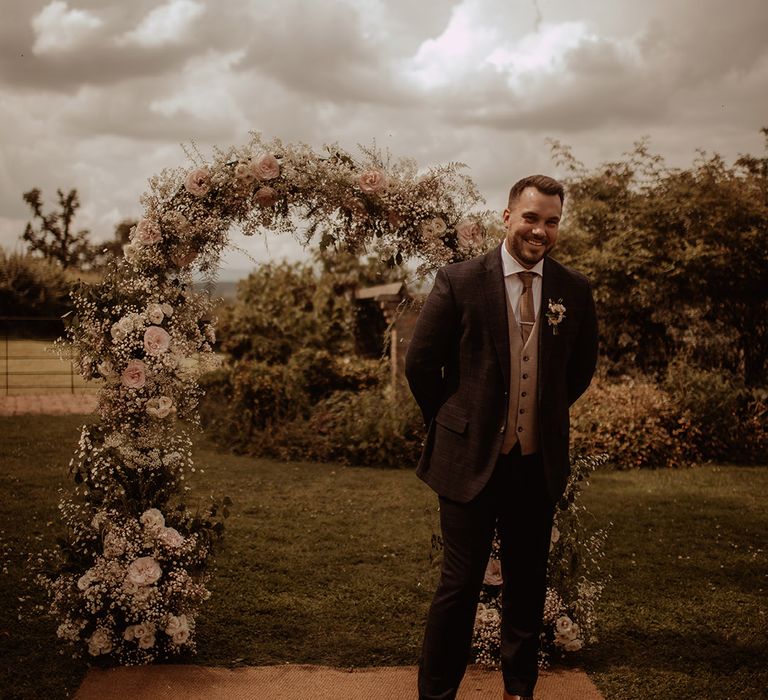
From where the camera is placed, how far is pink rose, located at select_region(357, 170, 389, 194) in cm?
398

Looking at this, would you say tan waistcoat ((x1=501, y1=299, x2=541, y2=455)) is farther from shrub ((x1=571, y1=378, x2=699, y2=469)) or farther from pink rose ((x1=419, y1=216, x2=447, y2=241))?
shrub ((x1=571, y1=378, x2=699, y2=469))

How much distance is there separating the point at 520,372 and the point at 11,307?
21054 millimetres

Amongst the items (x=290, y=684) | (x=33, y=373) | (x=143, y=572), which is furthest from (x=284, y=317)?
(x=290, y=684)

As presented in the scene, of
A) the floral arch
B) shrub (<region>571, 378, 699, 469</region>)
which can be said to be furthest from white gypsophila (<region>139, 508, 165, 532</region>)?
shrub (<region>571, 378, 699, 469</region>)

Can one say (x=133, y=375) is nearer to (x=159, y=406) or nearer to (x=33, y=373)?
(x=159, y=406)

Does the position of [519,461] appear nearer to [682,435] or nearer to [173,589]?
[173,589]

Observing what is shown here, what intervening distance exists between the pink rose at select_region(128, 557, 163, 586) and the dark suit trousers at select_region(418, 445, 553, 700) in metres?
1.39

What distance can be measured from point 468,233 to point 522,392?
4.14 ft

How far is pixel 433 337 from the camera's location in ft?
10.1

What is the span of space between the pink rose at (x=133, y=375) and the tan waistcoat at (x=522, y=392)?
182 centimetres

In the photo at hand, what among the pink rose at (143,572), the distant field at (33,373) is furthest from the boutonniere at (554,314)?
the distant field at (33,373)

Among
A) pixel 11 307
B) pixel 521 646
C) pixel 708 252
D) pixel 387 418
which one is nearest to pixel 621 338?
pixel 708 252

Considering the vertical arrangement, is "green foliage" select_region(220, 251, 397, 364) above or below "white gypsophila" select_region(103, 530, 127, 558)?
above

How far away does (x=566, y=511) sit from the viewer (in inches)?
158
